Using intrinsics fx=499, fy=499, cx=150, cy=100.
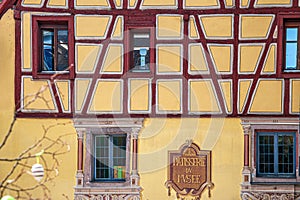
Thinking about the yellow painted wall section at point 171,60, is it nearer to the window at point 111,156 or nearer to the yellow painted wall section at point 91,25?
the yellow painted wall section at point 91,25

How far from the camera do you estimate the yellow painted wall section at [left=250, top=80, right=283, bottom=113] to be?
8891 millimetres

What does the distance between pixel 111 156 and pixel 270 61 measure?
3389 mm

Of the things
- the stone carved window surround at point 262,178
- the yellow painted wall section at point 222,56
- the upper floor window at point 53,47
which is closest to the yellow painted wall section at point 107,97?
the upper floor window at point 53,47

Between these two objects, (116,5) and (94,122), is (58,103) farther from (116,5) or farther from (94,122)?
(116,5)

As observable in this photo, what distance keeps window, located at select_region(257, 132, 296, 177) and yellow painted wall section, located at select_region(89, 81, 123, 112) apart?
265 centimetres

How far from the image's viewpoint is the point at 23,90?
9148 mm

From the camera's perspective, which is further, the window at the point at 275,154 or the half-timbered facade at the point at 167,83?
the window at the point at 275,154

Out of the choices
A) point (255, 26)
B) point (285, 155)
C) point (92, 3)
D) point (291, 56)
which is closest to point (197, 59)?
point (255, 26)

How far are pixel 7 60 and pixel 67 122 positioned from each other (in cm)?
159

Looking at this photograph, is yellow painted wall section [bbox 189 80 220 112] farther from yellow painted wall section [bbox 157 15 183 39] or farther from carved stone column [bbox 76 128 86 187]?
carved stone column [bbox 76 128 86 187]

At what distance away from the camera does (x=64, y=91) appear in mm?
9133

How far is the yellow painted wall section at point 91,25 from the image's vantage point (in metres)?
9.05

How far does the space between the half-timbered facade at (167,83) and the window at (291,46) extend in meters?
0.02

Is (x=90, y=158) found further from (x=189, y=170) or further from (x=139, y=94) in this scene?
(x=189, y=170)
